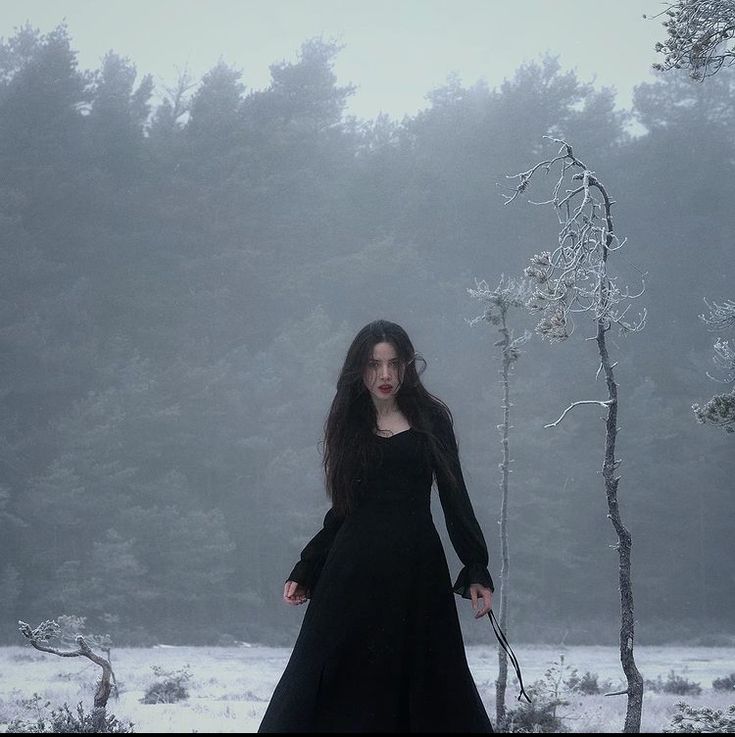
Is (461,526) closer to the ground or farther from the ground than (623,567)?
closer to the ground

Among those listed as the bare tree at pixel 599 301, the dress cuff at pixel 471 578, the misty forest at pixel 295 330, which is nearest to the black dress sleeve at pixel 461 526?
the dress cuff at pixel 471 578

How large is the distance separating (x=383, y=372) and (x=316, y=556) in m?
0.72

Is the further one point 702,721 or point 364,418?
point 702,721

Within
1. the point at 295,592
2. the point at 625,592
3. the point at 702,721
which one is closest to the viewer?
the point at 295,592

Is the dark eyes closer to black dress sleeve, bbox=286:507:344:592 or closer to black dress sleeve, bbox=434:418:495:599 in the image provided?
black dress sleeve, bbox=434:418:495:599

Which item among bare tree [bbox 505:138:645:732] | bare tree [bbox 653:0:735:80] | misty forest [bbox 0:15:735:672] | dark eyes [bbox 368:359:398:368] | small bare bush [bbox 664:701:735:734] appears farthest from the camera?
misty forest [bbox 0:15:735:672]

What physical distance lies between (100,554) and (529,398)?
350 inches

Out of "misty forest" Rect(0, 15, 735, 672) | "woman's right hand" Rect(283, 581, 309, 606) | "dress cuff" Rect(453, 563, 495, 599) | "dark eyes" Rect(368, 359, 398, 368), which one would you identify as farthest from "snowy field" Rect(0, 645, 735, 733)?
"dark eyes" Rect(368, 359, 398, 368)

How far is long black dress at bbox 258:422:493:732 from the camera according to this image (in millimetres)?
3027

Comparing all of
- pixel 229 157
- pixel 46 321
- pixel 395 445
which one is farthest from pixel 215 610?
pixel 395 445

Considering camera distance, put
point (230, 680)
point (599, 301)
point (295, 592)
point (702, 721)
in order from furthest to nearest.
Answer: point (230, 680), point (702, 721), point (599, 301), point (295, 592)

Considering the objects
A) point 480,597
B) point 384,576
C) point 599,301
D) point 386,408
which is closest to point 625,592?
point 599,301

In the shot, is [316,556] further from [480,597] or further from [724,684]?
[724,684]

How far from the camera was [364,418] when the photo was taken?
348 centimetres
